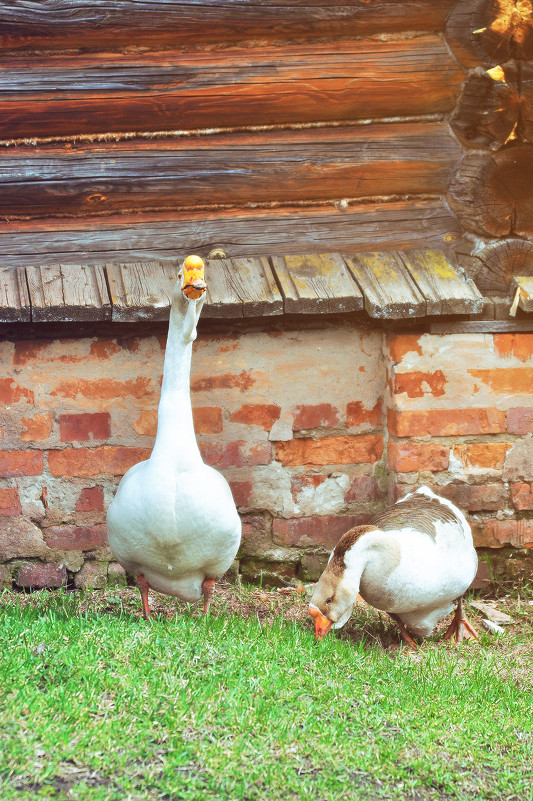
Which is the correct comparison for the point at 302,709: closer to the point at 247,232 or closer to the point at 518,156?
the point at 247,232

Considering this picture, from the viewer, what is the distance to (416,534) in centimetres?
360

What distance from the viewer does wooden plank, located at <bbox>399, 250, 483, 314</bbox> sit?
160 inches

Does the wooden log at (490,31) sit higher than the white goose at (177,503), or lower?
higher

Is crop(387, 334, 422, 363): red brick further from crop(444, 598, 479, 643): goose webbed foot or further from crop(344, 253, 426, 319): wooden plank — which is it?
crop(444, 598, 479, 643): goose webbed foot

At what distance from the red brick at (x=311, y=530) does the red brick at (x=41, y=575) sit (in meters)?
1.11

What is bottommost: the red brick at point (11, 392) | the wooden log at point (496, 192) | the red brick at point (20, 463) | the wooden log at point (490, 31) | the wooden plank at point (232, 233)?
the red brick at point (20, 463)

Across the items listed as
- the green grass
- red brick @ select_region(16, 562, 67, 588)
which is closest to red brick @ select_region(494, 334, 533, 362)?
the green grass

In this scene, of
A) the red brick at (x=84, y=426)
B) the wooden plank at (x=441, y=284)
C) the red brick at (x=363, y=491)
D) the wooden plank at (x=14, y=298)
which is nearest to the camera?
the wooden plank at (x=14, y=298)

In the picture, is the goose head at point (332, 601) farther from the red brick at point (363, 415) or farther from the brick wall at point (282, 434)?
the red brick at point (363, 415)

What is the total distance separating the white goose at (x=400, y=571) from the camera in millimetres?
3490

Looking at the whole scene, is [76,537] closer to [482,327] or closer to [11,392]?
[11,392]

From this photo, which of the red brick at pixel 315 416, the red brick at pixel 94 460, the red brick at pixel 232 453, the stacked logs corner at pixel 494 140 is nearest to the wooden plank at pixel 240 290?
the red brick at pixel 315 416

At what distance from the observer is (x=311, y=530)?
438cm

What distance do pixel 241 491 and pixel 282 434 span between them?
363 millimetres
